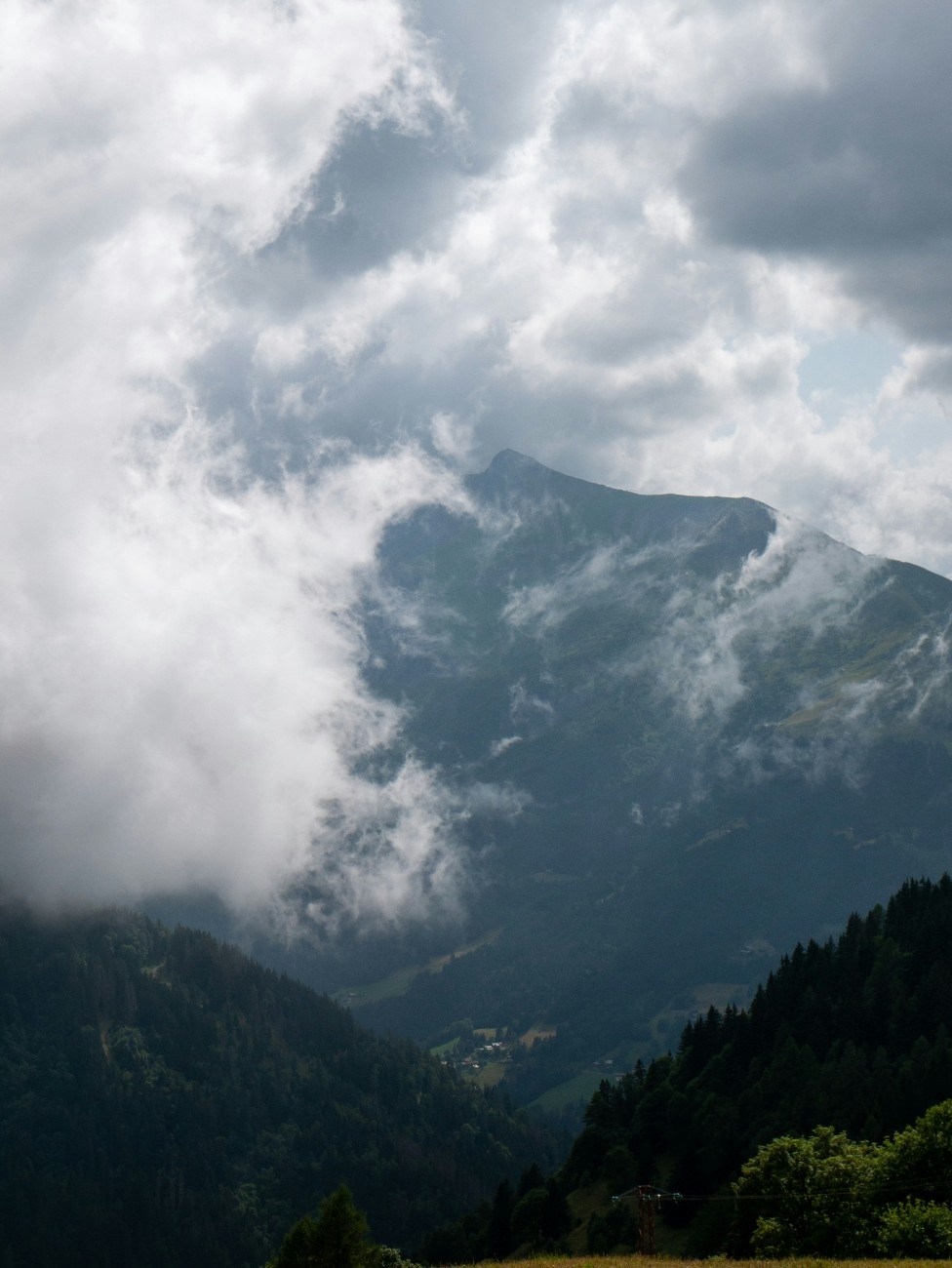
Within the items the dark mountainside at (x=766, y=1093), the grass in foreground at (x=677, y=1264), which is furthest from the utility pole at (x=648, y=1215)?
the dark mountainside at (x=766, y=1093)

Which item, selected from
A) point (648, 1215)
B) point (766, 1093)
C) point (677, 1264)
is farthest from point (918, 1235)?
point (766, 1093)

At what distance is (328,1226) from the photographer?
3725 inches

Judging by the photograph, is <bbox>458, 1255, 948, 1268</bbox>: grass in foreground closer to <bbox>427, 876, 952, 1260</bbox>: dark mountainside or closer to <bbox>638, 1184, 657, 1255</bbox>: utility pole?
<bbox>638, 1184, 657, 1255</bbox>: utility pole

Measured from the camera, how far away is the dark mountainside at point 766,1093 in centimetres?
14238

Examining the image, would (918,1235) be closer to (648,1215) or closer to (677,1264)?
(648,1215)

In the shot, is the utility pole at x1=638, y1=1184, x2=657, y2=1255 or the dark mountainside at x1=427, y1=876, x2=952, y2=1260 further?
the dark mountainside at x1=427, y1=876, x2=952, y2=1260

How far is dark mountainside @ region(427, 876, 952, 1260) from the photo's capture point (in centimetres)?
14238

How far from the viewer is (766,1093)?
166 m

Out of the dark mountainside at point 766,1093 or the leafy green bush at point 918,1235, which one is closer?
the leafy green bush at point 918,1235

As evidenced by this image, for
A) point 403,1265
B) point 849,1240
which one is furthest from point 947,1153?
point 403,1265

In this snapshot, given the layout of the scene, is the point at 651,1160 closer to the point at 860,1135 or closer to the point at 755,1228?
the point at 860,1135

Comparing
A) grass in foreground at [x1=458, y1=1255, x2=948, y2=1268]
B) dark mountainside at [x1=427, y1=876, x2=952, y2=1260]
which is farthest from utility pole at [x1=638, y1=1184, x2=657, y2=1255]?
dark mountainside at [x1=427, y1=876, x2=952, y2=1260]

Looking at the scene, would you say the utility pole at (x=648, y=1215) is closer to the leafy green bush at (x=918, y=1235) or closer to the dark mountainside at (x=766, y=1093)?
the leafy green bush at (x=918, y=1235)

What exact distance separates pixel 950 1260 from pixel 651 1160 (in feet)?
340
